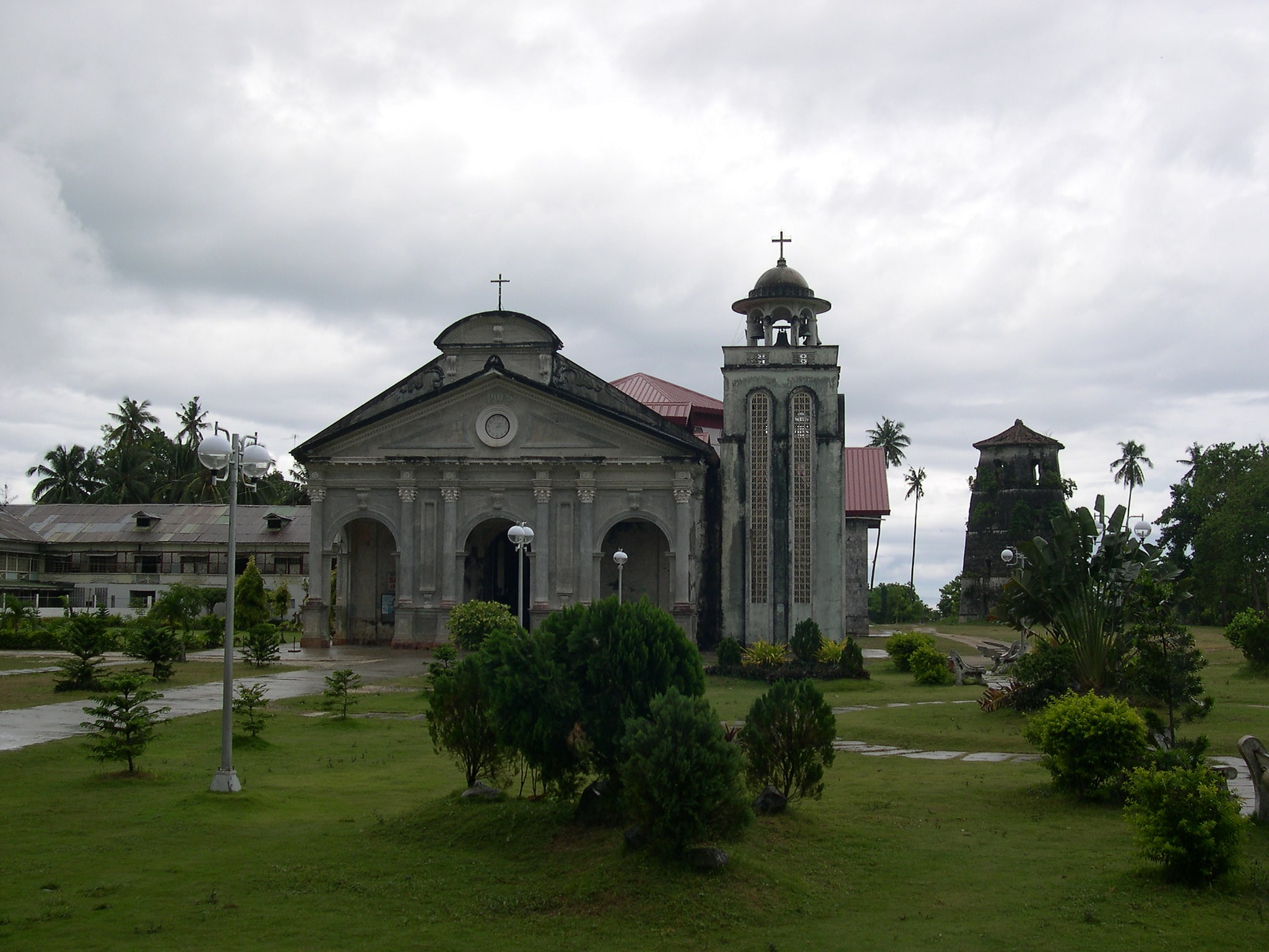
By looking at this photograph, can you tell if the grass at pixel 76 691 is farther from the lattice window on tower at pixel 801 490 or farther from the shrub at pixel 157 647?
the lattice window on tower at pixel 801 490

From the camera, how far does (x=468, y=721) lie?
1121cm

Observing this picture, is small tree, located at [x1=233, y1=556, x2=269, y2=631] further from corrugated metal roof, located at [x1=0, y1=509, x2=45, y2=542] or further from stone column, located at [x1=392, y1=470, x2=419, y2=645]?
corrugated metal roof, located at [x1=0, y1=509, x2=45, y2=542]

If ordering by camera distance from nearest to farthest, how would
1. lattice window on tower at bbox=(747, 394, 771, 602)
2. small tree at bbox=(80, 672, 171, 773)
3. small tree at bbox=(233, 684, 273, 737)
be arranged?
small tree at bbox=(80, 672, 171, 773) < small tree at bbox=(233, 684, 273, 737) < lattice window on tower at bbox=(747, 394, 771, 602)

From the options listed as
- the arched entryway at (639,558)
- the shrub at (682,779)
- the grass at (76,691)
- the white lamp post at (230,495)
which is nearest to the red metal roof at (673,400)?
the arched entryway at (639,558)

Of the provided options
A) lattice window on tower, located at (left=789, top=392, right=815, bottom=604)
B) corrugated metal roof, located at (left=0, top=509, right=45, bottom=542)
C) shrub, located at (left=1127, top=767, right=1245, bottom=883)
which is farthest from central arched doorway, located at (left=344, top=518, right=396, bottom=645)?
shrub, located at (left=1127, top=767, right=1245, bottom=883)

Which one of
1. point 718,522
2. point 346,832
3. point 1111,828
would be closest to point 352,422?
point 718,522

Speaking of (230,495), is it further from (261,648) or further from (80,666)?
(261,648)

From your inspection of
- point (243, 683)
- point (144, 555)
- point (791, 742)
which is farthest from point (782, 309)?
point (144, 555)

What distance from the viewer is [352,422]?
3775cm

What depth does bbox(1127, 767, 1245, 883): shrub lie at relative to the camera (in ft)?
26.2

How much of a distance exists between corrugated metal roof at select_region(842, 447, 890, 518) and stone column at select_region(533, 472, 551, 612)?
537 inches

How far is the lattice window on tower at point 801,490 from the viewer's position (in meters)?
35.3

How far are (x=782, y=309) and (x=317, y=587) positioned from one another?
1803 cm

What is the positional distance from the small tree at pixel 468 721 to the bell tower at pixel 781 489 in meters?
24.4
